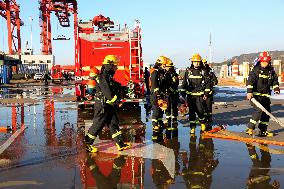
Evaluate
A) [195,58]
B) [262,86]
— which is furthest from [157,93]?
[262,86]

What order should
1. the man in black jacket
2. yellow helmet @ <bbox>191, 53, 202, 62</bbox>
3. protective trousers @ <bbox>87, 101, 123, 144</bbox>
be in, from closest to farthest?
protective trousers @ <bbox>87, 101, 123, 144</bbox>, the man in black jacket, yellow helmet @ <bbox>191, 53, 202, 62</bbox>

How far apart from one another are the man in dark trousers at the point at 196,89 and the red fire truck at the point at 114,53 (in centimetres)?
405

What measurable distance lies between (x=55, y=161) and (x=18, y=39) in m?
78.2

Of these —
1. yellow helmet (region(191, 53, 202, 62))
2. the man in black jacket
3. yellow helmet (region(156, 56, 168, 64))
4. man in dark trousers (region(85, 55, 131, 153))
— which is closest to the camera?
man in dark trousers (region(85, 55, 131, 153))

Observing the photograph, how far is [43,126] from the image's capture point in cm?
1041

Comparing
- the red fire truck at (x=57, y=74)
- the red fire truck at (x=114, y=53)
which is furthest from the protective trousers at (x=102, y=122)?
the red fire truck at (x=57, y=74)

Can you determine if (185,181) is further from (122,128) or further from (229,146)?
(122,128)

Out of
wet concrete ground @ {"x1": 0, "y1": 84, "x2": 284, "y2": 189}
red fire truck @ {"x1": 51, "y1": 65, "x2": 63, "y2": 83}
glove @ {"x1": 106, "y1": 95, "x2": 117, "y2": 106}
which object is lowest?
wet concrete ground @ {"x1": 0, "y1": 84, "x2": 284, "y2": 189}

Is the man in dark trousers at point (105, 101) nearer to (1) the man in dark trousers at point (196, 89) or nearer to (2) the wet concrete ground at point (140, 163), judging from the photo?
(2) the wet concrete ground at point (140, 163)

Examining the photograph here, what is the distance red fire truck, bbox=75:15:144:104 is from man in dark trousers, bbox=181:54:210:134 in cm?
405

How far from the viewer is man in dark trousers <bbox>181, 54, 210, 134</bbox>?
8938 mm

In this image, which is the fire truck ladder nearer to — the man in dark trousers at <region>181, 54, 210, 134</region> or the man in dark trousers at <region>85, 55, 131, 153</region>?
the man in dark trousers at <region>181, 54, 210, 134</region>

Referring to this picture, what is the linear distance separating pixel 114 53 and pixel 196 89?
5.22 metres

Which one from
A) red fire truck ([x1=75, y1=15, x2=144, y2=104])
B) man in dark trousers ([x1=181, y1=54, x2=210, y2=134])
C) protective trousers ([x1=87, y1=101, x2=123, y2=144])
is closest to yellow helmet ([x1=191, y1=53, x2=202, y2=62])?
man in dark trousers ([x1=181, y1=54, x2=210, y2=134])
